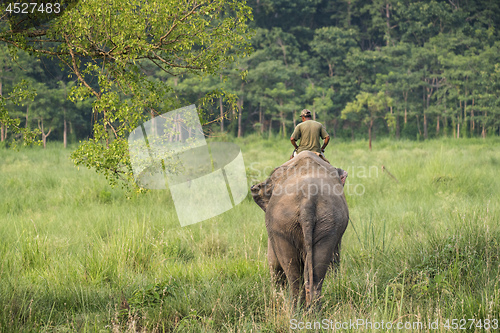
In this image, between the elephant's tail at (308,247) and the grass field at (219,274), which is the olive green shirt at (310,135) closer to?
the grass field at (219,274)

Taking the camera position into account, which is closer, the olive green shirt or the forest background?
the olive green shirt

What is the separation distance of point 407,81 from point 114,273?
1426 inches

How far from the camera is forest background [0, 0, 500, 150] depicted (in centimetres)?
3288

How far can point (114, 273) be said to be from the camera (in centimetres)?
546

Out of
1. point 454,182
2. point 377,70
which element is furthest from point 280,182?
point 377,70

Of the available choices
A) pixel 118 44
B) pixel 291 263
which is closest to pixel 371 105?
pixel 118 44

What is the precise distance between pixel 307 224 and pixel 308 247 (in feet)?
0.62

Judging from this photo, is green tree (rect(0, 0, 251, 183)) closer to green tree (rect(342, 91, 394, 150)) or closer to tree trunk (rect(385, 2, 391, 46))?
green tree (rect(342, 91, 394, 150))

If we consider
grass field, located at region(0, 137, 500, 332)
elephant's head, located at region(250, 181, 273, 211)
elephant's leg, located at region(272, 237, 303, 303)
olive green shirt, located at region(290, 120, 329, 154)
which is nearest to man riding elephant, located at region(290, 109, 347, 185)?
olive green shirt, located at region(290, 120, 329, 154)

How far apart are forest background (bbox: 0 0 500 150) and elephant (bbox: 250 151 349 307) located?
87.9ft

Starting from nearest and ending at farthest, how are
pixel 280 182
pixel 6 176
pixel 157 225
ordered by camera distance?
1. pixel 280 182
2. pixel 157 225
3. pixel 6 176

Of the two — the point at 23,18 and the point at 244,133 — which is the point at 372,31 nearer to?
the point at 244,133

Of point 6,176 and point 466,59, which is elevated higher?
point 466,59

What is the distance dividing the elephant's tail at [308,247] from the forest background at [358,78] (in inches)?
1067
